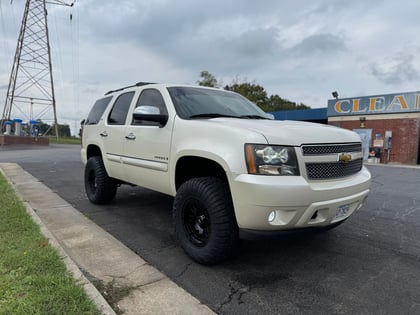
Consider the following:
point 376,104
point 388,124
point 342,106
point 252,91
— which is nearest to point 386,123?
point 388,124

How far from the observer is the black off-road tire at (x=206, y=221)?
2.86 metres

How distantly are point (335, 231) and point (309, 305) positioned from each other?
1.97 m

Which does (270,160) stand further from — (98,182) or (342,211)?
(98,182)

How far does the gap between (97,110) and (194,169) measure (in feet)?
9.73

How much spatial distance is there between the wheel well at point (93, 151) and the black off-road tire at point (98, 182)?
0.18 metres

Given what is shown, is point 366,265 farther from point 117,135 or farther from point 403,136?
point 403,136

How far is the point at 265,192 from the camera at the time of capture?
253 centimetres

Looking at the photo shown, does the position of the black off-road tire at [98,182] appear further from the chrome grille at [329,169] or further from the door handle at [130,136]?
the chrome grille at [329,169]

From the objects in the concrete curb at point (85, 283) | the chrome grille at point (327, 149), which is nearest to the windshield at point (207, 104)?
the chrome grille at point (327, 149)

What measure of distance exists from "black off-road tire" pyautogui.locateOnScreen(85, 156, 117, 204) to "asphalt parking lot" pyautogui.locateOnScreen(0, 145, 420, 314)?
0.34 meters

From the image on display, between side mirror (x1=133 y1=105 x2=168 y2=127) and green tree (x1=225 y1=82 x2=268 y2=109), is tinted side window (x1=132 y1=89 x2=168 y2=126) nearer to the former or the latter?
side mirror (x1=133 y1=105 x2=168 y2=127)

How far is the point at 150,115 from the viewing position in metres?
3.46

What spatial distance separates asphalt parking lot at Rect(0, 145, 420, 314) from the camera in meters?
2.50

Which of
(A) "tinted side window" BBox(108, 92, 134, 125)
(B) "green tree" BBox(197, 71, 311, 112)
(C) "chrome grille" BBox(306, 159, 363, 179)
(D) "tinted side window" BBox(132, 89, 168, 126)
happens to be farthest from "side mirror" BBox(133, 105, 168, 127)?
(B) "green tree" BBox(197, 71, 311, 112)
